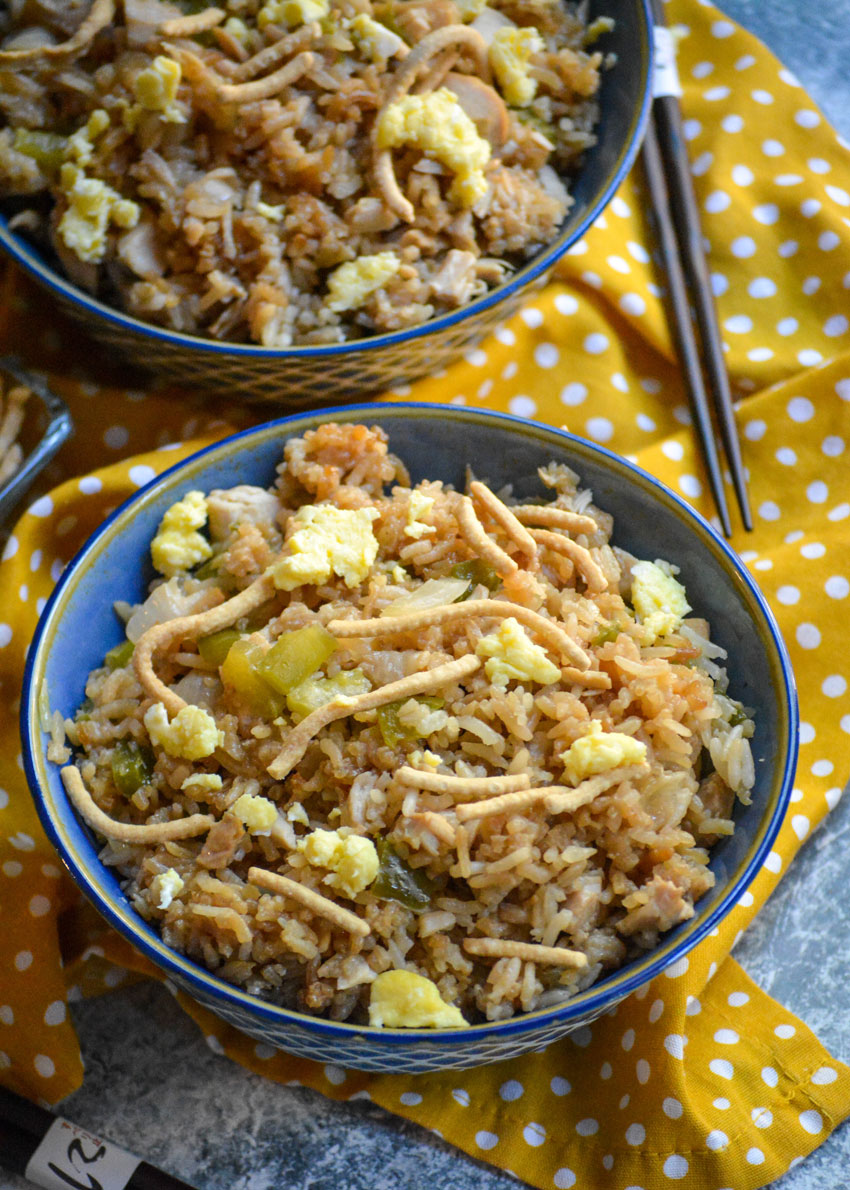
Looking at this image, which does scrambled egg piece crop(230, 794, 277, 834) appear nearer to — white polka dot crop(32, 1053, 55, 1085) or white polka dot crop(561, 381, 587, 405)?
white polka dot crop(32, 1053, 55, 1085)

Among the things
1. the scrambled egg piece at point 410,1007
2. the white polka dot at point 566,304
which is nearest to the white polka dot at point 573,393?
the white polka dot at point 566,304

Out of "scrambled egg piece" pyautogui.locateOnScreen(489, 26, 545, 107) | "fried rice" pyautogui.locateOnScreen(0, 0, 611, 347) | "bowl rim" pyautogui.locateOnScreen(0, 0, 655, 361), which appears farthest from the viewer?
"scrambled egg piece" pyautogui.locateOnScreen(489, 26, 545, 107)

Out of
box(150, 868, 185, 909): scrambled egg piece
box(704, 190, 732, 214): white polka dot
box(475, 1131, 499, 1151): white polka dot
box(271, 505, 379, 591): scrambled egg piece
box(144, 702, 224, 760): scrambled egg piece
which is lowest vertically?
box(475, 1131, 499, 1151): white polka dot

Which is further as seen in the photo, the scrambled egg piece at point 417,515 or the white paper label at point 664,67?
the white paper label at point 664,67

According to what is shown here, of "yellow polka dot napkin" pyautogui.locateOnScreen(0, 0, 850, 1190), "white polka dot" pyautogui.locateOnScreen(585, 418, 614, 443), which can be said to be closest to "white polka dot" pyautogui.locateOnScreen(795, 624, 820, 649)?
"yellow polka dot napkin" pyautogui.locateOnScreen(0, 0, 850, 1190)

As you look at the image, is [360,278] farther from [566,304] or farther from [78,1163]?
[78,1163]

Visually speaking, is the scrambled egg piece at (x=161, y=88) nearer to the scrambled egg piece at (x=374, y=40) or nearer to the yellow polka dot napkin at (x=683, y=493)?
the scrambled egg piece at (x=374, y=40)
